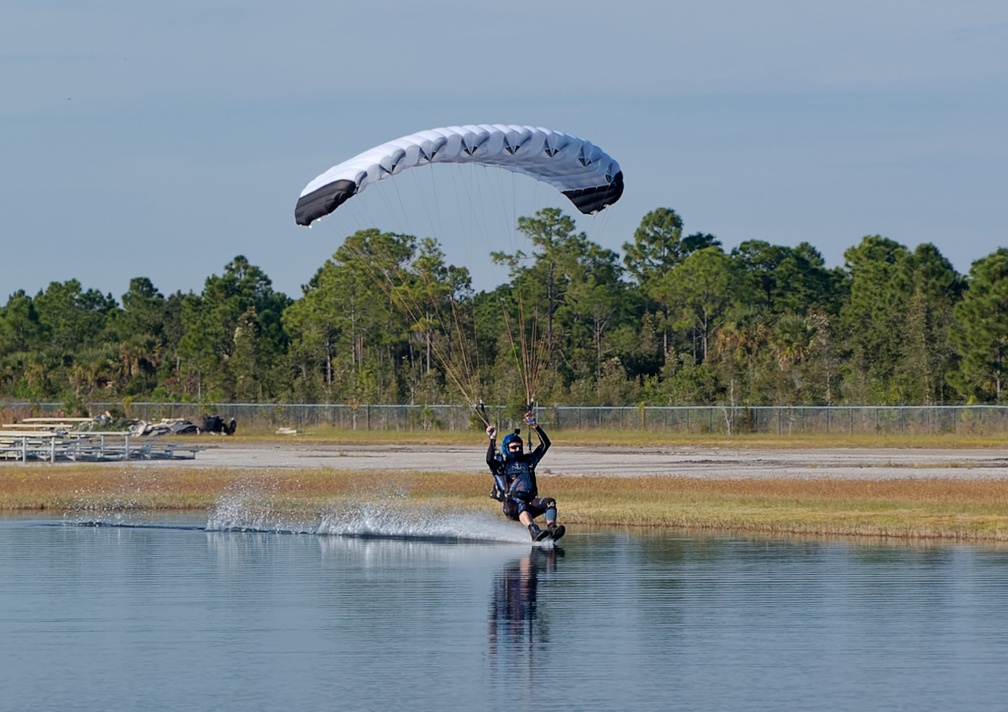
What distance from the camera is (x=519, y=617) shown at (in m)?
16.8

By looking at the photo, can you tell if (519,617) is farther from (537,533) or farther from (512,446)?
(537,533)

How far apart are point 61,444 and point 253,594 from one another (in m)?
31.9

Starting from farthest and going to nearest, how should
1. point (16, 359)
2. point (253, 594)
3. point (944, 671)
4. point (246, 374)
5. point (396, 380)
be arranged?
1. point (16, 359)
2. point (246, 374)
3. point (396, 380)
4. point (253, 594)
5. point (944, 671)

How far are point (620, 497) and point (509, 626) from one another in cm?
1531

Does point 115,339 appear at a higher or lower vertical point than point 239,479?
higher

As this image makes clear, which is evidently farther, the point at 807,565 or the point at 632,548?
the point at 632,548

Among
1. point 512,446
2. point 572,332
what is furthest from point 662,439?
point 512,446

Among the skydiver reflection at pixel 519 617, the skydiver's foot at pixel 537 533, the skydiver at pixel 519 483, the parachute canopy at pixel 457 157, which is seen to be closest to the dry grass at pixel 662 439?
the parachute canopy at pixel 457 157

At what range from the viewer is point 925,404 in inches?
2783

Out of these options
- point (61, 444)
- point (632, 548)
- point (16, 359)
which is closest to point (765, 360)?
point (61, 444)

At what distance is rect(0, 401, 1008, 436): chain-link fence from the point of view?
213 ft

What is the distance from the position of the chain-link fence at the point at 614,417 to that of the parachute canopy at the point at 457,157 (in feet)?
139

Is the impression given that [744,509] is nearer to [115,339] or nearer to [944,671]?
[944,671]

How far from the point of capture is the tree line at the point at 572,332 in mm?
72562
